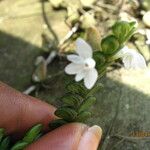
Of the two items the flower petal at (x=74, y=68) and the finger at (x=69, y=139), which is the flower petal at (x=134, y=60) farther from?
the finger at (x=69, y=139)

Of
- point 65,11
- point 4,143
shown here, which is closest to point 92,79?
point 4,143

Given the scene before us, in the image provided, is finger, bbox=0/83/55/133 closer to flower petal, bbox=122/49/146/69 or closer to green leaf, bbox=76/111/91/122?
green leaf, bbox=76/111/91/122

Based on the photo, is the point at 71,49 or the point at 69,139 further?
the point at 71,49

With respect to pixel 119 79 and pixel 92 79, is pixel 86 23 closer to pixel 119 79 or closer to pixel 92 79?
pixel 119 79

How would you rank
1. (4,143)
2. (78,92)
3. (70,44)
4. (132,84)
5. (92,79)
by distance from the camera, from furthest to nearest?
(70,44), (132,84), (4,143), (78,92), (92,79)

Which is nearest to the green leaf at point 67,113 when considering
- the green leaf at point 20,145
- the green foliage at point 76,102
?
the green foliage at point 76,102

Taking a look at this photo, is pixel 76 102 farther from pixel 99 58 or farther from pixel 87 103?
pixel 99 58

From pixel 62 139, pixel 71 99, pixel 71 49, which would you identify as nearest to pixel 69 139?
pixel 62 139
